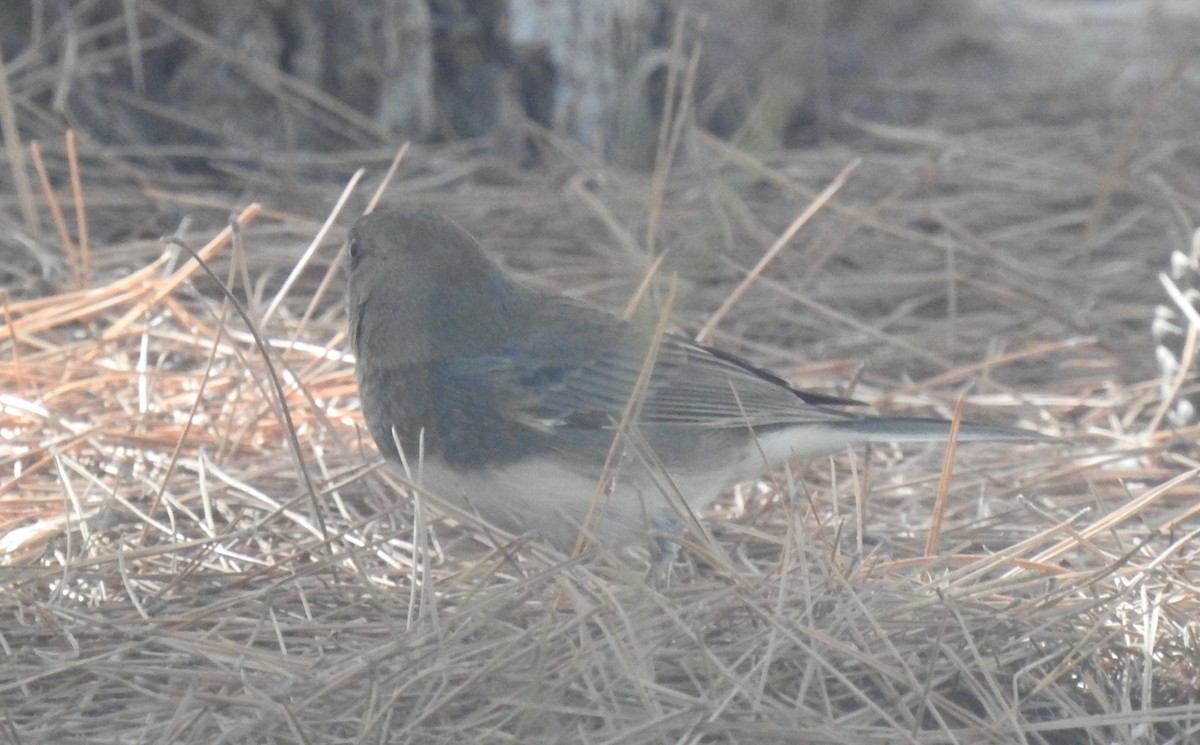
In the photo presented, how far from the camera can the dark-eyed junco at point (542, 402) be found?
10.2 feet

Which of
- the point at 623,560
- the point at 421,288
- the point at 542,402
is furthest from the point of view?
the point at 421,288

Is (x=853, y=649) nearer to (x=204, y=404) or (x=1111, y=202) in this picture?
(x=204, y=404)

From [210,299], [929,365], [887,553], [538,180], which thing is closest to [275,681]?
[887,553]

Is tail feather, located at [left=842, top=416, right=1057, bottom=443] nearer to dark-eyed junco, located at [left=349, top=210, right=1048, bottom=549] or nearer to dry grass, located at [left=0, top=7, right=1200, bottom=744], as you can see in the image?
dark-eyed junco, located at [left=349, top=210, right=1048, bottom=549]

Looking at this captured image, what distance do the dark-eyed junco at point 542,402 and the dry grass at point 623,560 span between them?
14cm

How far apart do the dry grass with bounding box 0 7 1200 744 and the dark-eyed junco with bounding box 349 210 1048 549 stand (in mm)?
140

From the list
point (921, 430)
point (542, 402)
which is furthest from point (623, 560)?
point (921, 430)

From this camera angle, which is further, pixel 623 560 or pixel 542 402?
pixel 542 402

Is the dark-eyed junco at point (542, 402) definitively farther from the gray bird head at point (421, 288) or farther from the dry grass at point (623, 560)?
the dry grass at point (623, 560)

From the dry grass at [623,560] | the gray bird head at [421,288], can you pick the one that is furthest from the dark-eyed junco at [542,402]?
the dry grass at [623,560]

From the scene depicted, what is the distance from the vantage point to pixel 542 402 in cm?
324

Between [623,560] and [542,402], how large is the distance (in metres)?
0.41

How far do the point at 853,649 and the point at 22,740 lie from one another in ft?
4.35

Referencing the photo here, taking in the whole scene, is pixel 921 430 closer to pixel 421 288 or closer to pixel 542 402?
pixel 542 402
